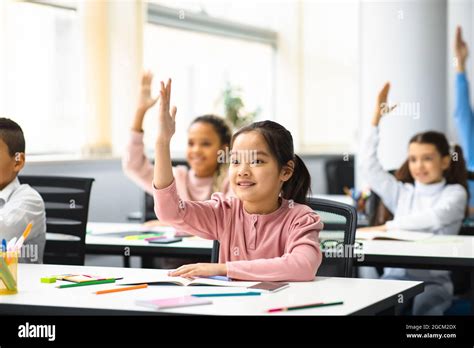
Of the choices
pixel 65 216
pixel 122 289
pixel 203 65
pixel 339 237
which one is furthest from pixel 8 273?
pixel 203 65

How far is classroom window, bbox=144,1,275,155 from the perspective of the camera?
24.4ft

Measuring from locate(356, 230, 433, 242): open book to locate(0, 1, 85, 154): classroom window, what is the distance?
2932mm

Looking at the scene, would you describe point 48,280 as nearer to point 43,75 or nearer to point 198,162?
point 198,162

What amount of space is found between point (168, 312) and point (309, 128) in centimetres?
813

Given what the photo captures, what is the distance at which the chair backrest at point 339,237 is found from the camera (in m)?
2.84

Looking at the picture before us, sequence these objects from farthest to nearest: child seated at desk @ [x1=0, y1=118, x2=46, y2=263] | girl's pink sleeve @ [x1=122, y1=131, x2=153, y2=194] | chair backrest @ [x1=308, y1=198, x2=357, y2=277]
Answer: girl's pink sleeve @ [x1=122, y1=131, x2=153, y2=194]
child seated at desk @ [x1=0, y1=118, x2=46, y2=263]
chair backrest @ [x1=308, y1=198, x2=357, y2=277]

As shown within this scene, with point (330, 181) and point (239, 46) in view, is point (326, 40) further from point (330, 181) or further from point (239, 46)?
point (330, 181)

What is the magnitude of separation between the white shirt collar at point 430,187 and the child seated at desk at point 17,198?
80.2 inches

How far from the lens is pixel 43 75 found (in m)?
6.17

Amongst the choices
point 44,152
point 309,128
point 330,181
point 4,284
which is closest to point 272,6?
point 309,128

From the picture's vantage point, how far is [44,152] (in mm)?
6215

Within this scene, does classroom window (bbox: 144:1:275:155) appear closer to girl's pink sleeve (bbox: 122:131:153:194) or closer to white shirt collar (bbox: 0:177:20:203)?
girl's pink sleeve (bbox: 122:131:153:194)

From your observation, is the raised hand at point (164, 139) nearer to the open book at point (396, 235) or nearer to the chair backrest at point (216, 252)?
the chair backrest at point (216, 252)

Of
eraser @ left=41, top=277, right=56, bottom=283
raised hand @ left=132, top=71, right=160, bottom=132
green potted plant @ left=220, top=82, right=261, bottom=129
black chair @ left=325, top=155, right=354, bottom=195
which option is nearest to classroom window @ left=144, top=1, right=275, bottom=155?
green potted plant @ left=220, top=82, right=261, bottom=129
